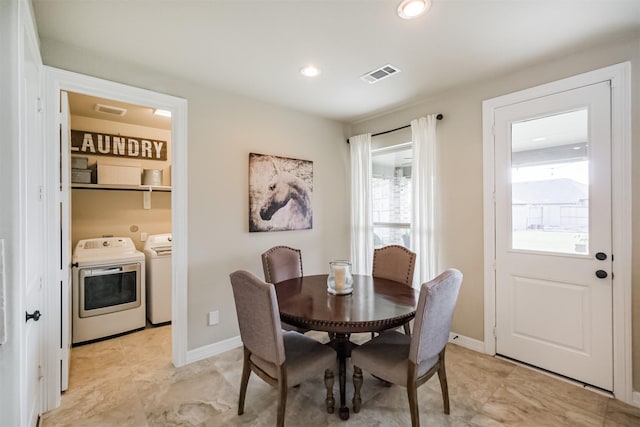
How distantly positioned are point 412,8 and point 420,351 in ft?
6.54

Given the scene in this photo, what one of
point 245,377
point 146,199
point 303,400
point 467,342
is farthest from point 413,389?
point 146,199

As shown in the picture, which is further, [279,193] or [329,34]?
[279,193]

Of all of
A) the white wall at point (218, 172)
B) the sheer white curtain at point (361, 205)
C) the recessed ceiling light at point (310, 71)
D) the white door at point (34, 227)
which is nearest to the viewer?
the white door at point (34, 227)

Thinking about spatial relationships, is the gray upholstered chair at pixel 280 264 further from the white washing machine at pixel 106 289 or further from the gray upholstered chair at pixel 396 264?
the white washing machine at pixel 106 289

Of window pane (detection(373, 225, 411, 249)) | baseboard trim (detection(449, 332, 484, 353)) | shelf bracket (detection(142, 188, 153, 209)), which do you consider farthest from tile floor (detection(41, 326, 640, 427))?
shelf bracket (detection(142, 188, 153, 209))

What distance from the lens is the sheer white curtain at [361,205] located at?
3.70m

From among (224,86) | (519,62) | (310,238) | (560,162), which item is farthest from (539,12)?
(310,238)

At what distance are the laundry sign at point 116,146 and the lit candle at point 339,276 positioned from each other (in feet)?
10.7

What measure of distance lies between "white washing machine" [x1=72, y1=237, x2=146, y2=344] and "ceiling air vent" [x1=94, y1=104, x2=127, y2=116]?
4.96 feet

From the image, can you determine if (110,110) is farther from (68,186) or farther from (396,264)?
(396,264)

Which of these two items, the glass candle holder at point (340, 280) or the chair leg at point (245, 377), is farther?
the glass candle holder at point (340, 280)

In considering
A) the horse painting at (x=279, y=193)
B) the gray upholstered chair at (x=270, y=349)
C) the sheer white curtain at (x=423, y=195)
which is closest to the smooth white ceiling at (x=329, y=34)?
the sheer white curtain at (x=423, y=195)

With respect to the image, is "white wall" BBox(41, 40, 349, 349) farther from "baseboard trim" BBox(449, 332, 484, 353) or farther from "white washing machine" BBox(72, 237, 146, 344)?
"baseboard trim" BBox(449, 332, 484, 353)

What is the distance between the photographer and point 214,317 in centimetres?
279
